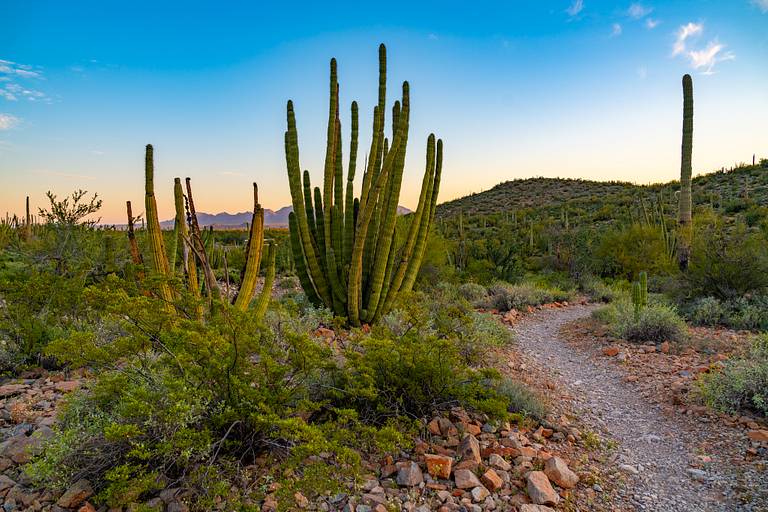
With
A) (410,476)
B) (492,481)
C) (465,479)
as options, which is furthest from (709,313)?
(410,476)

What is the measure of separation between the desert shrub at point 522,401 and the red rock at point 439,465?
1169 mm

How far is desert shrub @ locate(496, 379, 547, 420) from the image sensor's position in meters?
4.46

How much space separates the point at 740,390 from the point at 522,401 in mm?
2254

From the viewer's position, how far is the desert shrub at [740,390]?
463cm

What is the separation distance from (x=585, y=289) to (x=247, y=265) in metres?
12.0

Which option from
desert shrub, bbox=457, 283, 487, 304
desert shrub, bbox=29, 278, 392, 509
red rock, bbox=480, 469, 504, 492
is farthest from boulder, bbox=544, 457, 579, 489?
desert shrub, bbox=457, 283, 487, 304

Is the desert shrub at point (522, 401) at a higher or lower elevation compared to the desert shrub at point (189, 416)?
lower

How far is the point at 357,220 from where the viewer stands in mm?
7855

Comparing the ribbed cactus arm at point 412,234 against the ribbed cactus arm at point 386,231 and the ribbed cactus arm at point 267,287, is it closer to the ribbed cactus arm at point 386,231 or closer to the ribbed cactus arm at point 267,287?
the ribbed cactus arm at point 386,231

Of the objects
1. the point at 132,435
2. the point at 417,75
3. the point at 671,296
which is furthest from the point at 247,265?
the point at 671,296

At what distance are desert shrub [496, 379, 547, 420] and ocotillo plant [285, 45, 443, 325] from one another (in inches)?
133

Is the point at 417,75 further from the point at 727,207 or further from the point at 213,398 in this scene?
the point at 727,207

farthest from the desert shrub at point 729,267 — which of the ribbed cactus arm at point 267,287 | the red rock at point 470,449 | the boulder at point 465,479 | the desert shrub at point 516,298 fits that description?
the ribbed cactus arm at point 267,287

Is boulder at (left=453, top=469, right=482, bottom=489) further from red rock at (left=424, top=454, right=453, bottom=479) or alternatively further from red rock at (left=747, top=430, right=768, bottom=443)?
red rock at (left=747, top=430, right=768, bottom=443)
